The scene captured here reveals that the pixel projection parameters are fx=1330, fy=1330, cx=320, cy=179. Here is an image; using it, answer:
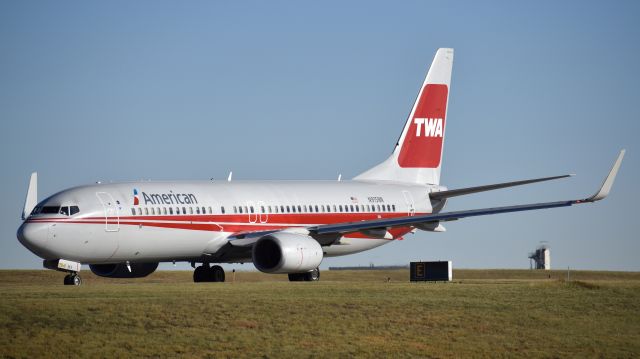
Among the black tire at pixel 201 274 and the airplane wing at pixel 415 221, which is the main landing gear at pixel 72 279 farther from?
the airplane wing at pixel 415 221

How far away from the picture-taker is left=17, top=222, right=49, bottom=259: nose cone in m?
48.9

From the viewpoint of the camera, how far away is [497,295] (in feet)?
155

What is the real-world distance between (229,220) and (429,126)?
51.1 feet

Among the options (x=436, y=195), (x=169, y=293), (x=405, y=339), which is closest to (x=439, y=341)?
(x=405, y=339)

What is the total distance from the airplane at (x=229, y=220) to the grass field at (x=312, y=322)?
2809 millimetres

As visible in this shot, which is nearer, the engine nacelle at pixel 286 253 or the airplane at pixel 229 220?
the airplane at pixel 229 220

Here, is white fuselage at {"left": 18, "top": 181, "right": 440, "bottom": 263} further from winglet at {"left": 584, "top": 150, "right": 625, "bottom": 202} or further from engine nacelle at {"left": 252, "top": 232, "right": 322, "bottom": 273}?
winglet at {"left": 584, "top": 150, "right": 625, "bottom": 202}

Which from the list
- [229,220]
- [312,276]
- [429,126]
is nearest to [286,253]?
[229,220]

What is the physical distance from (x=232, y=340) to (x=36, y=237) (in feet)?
45.4

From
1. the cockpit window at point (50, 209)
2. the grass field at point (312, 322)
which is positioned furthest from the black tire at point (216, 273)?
the cockpit window at point (50, 209)

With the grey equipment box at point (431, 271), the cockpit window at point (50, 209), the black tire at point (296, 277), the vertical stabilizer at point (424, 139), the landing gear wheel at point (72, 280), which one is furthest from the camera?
the vertical stabilizer at point (424, 139)

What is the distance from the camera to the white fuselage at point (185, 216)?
4981 centimetres

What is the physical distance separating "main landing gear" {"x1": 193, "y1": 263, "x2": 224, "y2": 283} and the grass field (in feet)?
28.9

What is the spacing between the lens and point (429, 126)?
66625 millimetres
